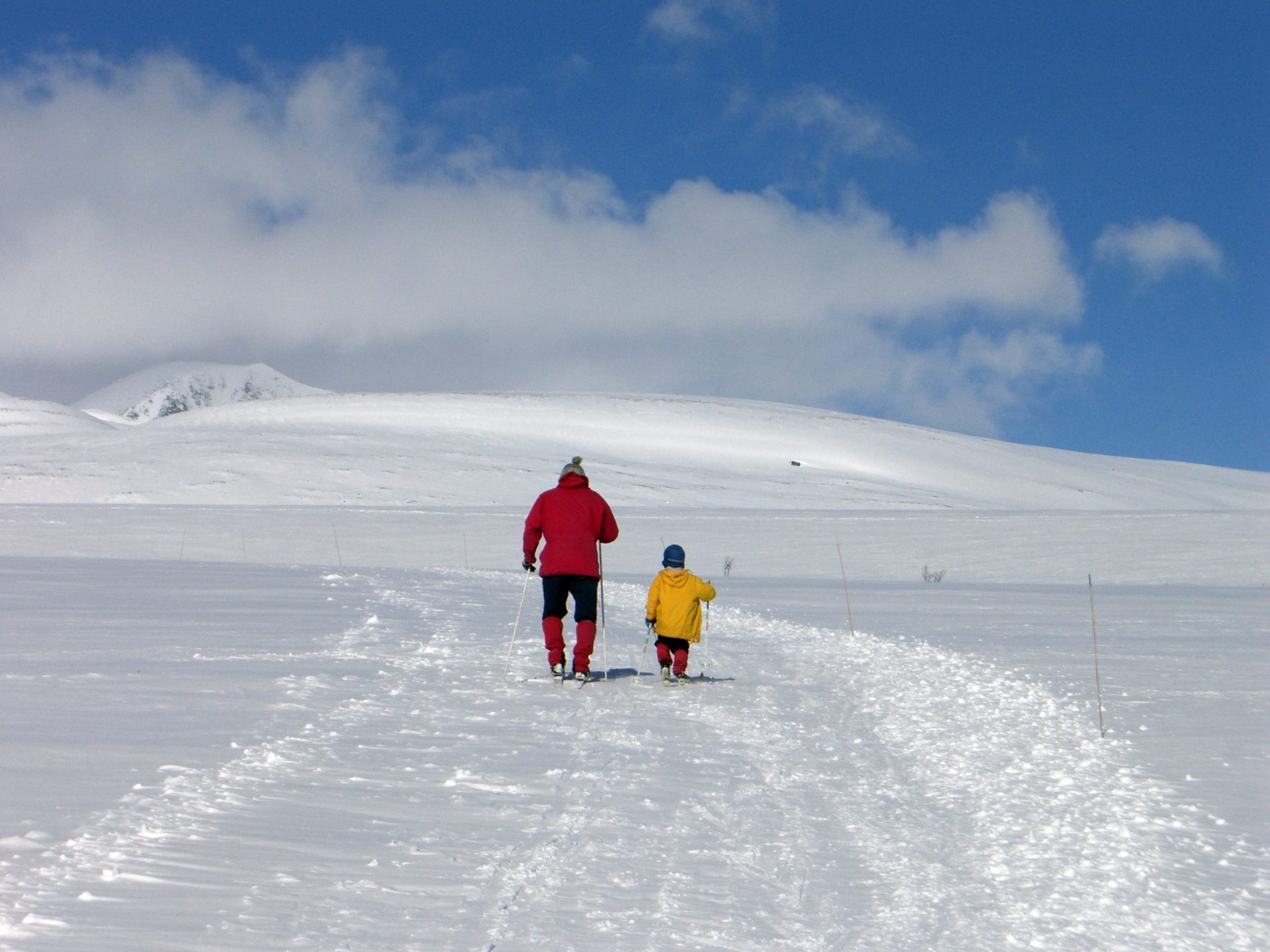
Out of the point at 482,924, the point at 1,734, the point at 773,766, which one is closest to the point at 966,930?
the point at 482,924

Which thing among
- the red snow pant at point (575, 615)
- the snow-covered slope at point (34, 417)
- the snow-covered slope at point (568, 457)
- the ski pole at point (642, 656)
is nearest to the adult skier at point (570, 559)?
the red snow pant at point (575, 615)

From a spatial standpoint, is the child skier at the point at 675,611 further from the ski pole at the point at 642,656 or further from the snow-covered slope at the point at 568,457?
the snow-covered slope at the point at 568,457

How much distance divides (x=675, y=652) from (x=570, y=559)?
3.82ft

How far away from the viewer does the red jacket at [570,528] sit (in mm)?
9164

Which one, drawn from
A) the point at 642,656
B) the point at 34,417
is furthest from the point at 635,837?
the point at 34,417

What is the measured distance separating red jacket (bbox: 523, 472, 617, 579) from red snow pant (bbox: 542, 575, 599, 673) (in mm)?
84

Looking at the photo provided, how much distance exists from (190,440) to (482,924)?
4831cm

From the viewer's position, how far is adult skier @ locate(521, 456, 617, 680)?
913 cm

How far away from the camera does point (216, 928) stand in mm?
3688

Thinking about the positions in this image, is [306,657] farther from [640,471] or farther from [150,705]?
[640,471]

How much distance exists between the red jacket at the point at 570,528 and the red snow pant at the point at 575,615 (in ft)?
0.28

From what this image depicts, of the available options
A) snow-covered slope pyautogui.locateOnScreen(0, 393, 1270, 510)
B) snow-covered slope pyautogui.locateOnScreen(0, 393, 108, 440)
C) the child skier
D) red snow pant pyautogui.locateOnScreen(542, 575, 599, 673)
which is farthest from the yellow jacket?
snow-covered slope pyautogui.locateOnScreen(0, 393, 108, 440)

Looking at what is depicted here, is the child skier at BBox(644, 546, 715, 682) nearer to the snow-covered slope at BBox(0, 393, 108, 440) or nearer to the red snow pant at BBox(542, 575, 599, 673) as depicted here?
the red snow pant at BBox(542, 575, 599, 673)

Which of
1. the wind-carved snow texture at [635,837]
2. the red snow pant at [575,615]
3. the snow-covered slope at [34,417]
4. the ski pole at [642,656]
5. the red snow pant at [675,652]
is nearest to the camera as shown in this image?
the wind-carved snow texture at [635,837]
